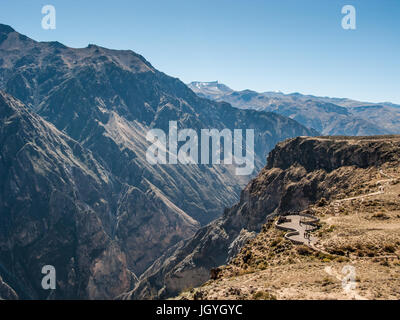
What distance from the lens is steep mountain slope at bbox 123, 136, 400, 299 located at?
328 ft

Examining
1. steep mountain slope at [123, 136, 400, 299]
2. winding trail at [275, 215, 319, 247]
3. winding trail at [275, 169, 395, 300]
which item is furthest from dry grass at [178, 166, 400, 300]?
steep mountain slope at [123, 136, 400, 299]

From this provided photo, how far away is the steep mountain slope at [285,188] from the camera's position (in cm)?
10006

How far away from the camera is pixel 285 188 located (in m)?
122

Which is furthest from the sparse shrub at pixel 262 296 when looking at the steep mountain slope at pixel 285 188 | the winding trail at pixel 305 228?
the steep mountain slope at pixel 285 188

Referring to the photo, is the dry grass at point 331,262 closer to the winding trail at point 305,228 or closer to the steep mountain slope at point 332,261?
the steep mountain slope at point 332,261

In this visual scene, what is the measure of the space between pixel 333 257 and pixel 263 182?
327ft

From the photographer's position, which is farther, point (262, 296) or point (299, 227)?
point (299, 227)

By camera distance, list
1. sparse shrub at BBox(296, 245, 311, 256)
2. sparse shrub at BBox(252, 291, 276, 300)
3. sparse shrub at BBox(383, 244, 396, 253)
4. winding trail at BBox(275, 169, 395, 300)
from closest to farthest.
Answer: sparse shrub at BBox(252, 291, 276, 300) → winding trail at BBox(275, 169, 395, 300) → sparse shrub at BBox(383, 244, 396, 253) → sparse shrub at BBox(296, 245, 311, 256)

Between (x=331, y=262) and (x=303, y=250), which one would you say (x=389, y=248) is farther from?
(x=303, y=250)

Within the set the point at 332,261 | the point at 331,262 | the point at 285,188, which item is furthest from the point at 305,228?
the point at 285,188

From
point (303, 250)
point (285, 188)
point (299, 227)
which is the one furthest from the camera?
point (285, 188)

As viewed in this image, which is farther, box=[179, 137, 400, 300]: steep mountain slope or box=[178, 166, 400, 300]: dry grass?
box=[179, 137, 400, 300]: steep mountain slope

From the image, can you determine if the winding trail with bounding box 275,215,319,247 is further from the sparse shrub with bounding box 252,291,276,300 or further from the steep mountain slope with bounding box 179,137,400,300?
the sparse shrub with bounding box 252,291,276,300

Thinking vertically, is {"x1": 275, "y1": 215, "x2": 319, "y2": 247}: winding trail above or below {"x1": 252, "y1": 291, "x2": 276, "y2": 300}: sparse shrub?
below
